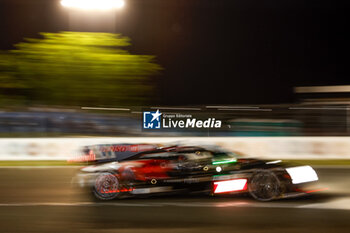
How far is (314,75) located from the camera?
122 ft

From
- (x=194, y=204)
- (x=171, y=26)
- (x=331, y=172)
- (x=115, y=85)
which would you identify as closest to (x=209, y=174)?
(x=194, y=204)

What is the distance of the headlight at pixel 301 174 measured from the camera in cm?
715

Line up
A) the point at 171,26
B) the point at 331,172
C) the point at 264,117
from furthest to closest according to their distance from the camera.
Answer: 1. the point at 171,26
2. the point at 264,117
3. the point at 331,172

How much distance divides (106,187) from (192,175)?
1466 millimetres

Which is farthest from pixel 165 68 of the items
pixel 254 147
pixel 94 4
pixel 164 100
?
pixel 254 147

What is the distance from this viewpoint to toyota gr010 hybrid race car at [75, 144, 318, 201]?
719 cm

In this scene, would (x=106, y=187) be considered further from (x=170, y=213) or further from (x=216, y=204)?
(x=216, y=204)

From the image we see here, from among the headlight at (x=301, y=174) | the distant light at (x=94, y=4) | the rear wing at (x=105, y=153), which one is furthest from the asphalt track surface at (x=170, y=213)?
the distant light at (x=94, y=4)

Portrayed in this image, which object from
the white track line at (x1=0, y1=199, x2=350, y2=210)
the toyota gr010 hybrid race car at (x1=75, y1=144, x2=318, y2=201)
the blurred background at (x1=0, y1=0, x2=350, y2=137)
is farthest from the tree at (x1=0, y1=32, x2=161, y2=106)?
the white track line at (x1=0, y1=199, x2=350, y2=210)

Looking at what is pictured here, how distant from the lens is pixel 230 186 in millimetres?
7355

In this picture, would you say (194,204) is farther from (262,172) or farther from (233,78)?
(233,78)

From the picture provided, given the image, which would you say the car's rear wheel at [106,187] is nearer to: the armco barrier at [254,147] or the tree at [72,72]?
the armco barrier at [254,147]

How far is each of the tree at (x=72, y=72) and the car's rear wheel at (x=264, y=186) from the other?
16707 mm

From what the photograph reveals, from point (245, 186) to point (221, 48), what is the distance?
31.1m
